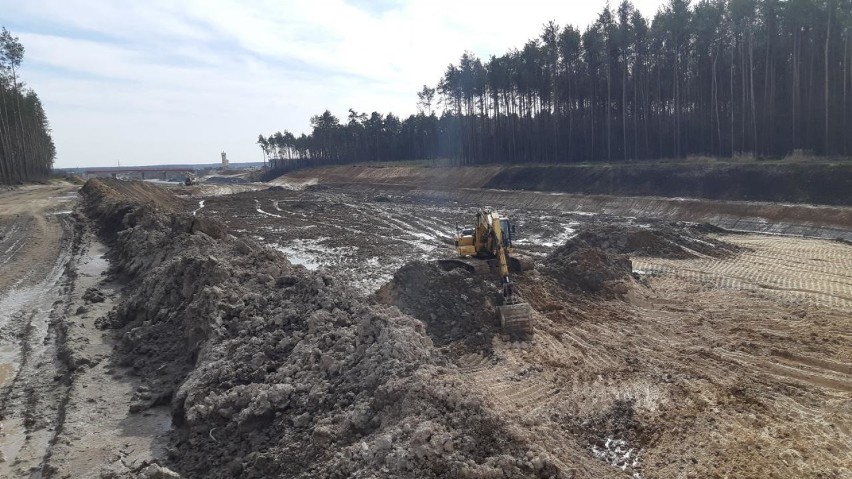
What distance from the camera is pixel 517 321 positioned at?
11.6 meters

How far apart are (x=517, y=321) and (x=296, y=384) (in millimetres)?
5511

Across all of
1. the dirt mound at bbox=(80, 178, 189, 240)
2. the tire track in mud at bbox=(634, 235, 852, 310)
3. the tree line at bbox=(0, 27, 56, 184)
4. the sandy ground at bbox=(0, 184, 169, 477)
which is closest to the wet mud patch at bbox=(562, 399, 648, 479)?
the sandy ground at bbox=(0, 184, 169, 477)

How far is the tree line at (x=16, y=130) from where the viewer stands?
51188mm

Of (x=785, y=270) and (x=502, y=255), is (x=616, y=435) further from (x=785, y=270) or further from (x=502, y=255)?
(x=785, y=270)

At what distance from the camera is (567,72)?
48.8 metres

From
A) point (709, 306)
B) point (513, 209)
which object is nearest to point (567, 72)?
point (513, 209)

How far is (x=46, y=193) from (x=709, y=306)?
1787 inches

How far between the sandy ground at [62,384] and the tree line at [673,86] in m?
37.0

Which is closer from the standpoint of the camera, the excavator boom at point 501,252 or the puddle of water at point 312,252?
the excavator boom at point 501,252

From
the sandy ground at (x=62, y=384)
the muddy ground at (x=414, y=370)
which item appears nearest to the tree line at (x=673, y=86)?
the muddy ground at (x=414, y=370)

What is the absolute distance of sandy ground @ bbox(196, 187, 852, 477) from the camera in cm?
729

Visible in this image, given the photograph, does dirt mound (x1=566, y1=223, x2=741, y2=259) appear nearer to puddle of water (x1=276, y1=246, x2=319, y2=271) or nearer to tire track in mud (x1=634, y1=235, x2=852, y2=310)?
tire track in mud (x1=634, y1=235, x2=852, y2=310)

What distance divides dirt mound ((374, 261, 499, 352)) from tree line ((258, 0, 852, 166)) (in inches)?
1163

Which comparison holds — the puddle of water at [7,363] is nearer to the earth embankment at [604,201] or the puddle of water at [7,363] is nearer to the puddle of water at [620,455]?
the puddle of water at [620,455]
